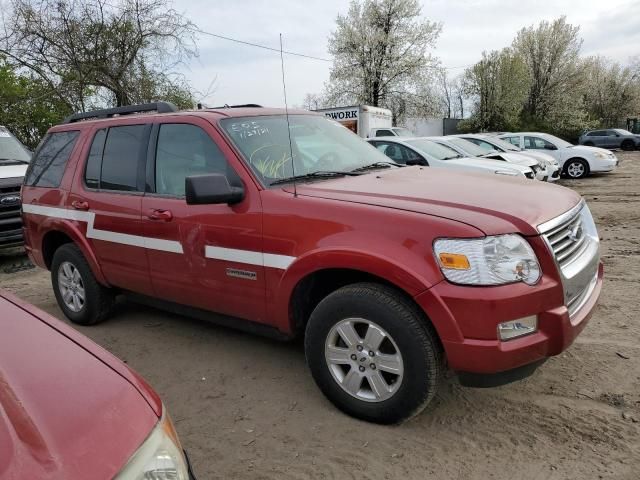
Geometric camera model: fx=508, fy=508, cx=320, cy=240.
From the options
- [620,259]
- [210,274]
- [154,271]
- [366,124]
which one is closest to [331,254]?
[210,274]

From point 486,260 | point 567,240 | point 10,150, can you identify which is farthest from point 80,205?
point 10,150

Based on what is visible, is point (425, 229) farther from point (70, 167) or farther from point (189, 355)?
point (70, 167)

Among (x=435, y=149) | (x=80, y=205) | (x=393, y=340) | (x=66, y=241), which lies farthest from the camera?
(x=435, y=149)

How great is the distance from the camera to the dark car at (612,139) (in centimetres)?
3158

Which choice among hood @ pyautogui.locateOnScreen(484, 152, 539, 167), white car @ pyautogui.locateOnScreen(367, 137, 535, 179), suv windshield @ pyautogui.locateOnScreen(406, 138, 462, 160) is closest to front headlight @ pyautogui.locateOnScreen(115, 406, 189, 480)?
white car @ pyautogui.locateOnScreen(367, 137, 535, 179)

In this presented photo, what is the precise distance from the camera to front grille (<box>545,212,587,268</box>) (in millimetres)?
2645

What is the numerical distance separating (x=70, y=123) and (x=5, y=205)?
331 cm

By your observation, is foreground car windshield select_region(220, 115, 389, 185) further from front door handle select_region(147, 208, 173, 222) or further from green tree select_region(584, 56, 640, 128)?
green tree select_region(584, 56, 640, 128)

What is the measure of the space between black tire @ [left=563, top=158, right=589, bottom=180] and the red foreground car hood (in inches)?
699

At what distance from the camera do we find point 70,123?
4859mm

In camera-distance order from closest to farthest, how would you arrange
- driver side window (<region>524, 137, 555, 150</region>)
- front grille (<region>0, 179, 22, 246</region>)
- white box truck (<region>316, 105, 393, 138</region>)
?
front grille (<region>0, 179, 22, 246</region>) → driver side window (<region>524, 137, 555, 150</region>) → white box truck (<region>316, 105, 393, 138</region>)

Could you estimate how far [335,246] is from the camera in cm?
278

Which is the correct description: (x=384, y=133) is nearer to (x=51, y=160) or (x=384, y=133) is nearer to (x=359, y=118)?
(x=359, y=118)

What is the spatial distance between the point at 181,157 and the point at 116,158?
803mm
